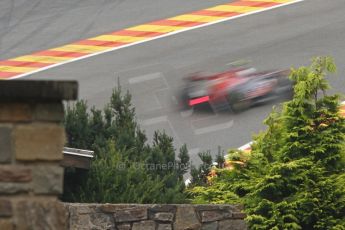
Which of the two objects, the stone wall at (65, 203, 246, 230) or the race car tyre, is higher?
the race car tyre

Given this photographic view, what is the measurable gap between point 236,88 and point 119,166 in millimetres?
13232

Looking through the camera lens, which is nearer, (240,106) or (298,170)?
(298,170)

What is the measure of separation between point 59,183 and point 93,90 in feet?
94.5

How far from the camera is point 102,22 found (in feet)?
135

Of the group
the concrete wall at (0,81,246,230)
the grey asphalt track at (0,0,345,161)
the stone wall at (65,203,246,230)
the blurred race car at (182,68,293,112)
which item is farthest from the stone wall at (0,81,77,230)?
the blurred race car at (182,68,293,112)

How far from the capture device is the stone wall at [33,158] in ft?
21.4

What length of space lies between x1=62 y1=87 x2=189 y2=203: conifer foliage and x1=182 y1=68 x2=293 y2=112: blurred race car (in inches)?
341

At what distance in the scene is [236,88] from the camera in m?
32.6

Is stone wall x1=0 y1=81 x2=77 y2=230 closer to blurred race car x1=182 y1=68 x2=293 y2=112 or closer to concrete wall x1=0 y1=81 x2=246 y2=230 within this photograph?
concrete wall x1=0 y1=81 x2=246 y2=230

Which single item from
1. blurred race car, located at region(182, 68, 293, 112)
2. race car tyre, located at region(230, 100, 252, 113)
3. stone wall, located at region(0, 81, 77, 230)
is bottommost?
stone wall, located at region(0, 81, 77, 230)

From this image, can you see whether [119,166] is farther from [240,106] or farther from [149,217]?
[240,106]

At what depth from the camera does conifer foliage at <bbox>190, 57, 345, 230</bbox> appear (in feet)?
52.6

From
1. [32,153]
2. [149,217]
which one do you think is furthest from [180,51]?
[32,153]

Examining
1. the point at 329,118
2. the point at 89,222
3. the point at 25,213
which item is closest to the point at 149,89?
the point at 329,118
